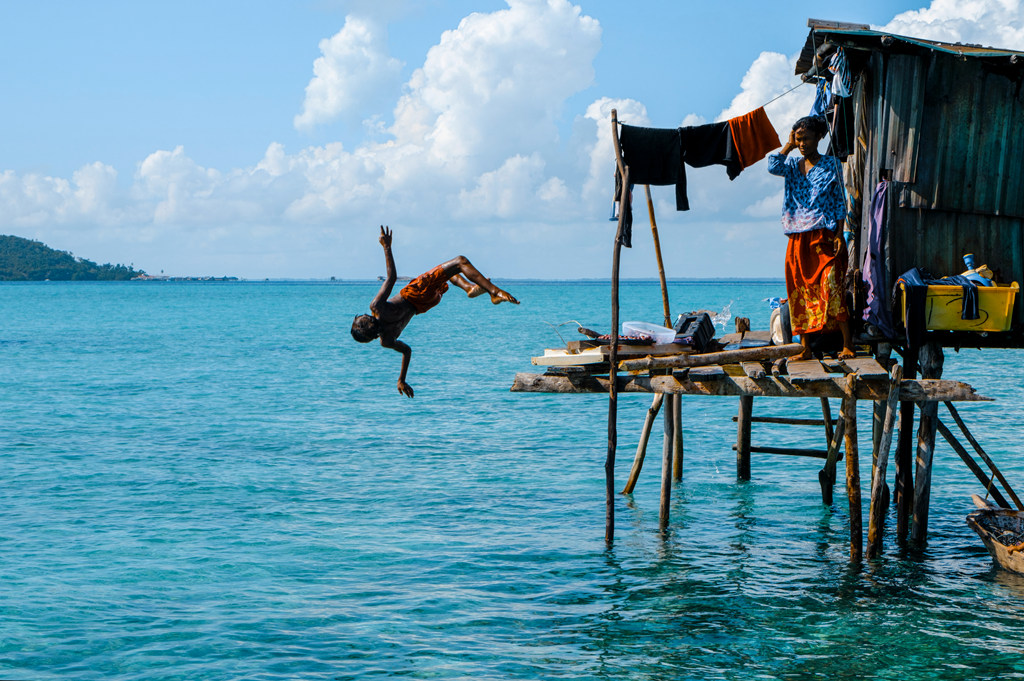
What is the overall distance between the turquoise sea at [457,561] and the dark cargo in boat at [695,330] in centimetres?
319

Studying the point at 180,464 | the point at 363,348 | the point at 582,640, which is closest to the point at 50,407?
the point at 180,464

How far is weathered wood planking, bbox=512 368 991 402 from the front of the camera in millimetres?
10109

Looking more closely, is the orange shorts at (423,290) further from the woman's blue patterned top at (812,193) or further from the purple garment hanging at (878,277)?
the purple garment hanging at (878,277)

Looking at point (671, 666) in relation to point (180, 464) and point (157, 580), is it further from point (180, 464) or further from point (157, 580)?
point (180, 464)

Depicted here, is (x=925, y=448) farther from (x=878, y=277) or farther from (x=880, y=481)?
(x=878, y=277)

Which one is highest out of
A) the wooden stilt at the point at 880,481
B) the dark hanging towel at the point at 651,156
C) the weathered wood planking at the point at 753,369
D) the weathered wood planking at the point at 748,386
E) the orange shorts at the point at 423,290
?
the dark hanging towel at the point at 651,156

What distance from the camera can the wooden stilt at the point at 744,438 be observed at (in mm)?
15914

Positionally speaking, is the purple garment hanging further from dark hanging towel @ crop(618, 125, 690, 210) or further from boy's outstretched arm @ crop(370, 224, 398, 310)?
boy's outstretched arm @ crop(370, 224, 398, 310)

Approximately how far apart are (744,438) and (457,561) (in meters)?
6.03

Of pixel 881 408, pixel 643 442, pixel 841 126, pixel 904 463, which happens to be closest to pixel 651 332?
pixel 841 126

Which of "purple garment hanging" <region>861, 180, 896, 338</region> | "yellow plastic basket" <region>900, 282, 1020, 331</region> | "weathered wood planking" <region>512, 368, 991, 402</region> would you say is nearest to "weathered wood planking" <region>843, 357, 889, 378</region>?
"weathered wood planking" <region>512, 368, 991, 402</region>

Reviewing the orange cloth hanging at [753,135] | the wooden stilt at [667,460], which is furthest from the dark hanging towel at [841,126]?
the wooden stilt at [667,460]

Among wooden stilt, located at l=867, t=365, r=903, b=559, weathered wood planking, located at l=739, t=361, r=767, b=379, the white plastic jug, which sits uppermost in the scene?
the white plastic jug

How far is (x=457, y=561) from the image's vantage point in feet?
44.0
